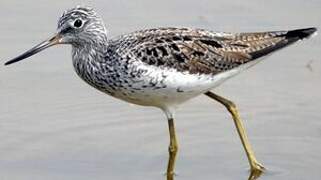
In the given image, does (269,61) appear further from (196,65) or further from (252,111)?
(196,65)

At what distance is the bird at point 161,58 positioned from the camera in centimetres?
1064

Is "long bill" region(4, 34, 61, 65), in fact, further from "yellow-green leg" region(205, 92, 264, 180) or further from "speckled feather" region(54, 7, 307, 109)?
"yellow-green leg" region(205, 92, 264, 180)

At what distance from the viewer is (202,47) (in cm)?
1102

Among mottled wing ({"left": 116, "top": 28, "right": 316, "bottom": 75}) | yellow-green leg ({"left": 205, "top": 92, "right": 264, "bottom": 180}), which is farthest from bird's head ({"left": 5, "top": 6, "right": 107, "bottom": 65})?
yellow-green leg ({"left": 205, "top": 92, "right": 264, "bottom": 180})

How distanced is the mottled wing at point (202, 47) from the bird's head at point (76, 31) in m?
0.41

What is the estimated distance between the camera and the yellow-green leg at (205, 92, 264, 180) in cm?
1116

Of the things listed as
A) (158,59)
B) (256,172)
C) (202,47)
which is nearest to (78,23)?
(158,59)

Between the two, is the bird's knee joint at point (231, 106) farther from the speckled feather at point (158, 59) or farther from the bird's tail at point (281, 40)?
the bird's tail at point (281, 40)

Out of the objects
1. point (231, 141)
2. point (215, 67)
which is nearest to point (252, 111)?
point (231, 141)

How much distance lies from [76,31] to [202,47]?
128 cm

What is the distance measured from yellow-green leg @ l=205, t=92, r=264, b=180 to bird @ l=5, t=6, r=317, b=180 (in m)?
0.01

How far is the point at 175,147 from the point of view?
11.4 metres

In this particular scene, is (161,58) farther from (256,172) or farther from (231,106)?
(256,172)

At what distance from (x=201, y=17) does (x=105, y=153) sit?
10.8ft
